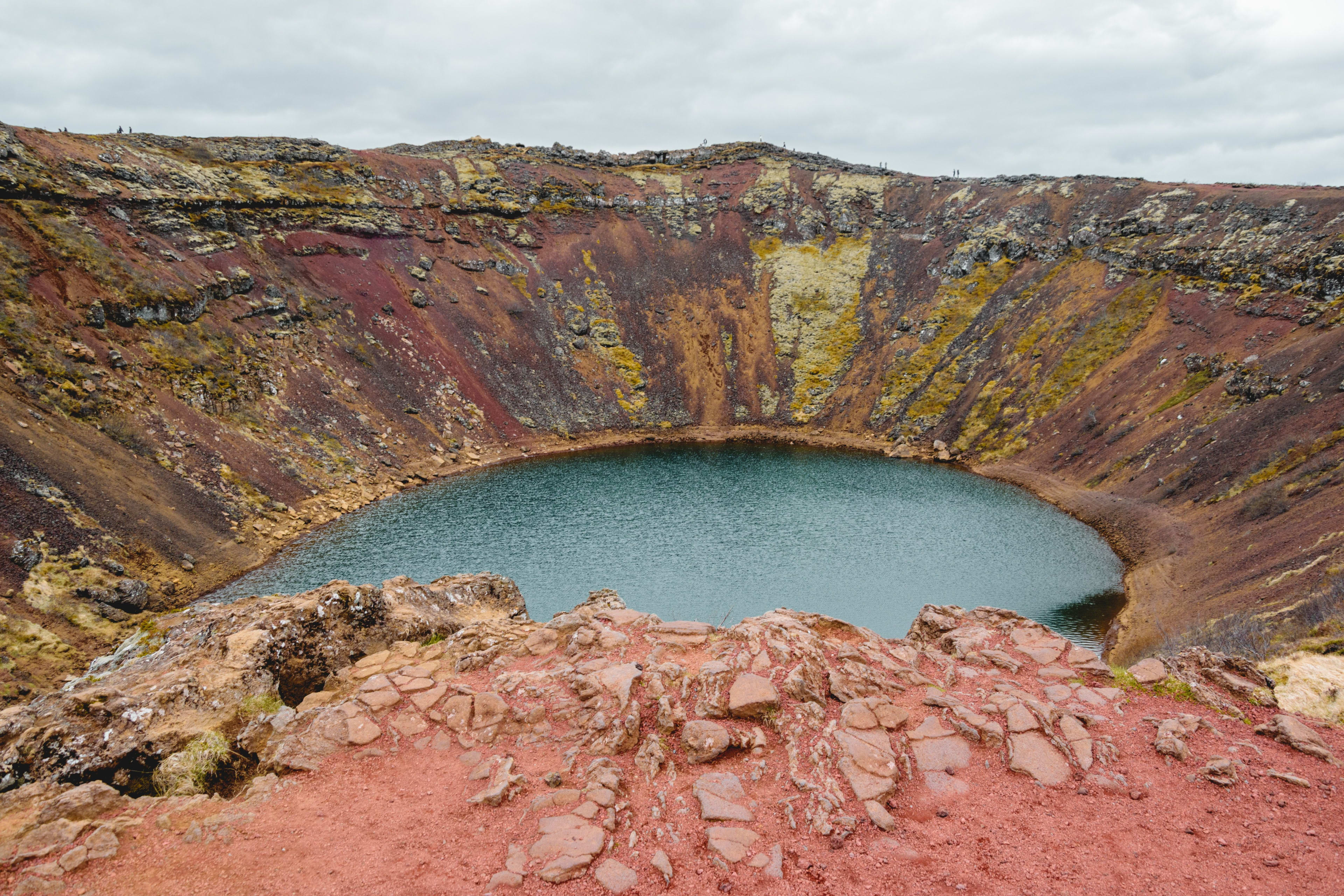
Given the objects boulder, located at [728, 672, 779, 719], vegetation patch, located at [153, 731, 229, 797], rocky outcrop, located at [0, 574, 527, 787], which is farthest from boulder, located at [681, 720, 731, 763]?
vegetation patch, located at [153, 731, 229, 797]

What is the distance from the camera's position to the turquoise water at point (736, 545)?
39844mm

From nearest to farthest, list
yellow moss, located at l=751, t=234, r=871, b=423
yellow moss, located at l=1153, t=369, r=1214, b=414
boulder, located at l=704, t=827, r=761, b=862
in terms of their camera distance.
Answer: boulder, located at l=704, t=827, r=761, b=862
yellow moss, located at l=1153, t=369, r=1214, b=414
yellow moss, located at l=751, t=234, r=871, b=423

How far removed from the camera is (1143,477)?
52062 mm

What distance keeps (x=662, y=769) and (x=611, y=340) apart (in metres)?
→ 76.6

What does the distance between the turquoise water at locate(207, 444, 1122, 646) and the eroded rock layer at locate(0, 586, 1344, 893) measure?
63.2 feet

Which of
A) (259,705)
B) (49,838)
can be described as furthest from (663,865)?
(259,705)

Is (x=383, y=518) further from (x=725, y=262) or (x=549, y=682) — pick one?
(x=725, y=262)

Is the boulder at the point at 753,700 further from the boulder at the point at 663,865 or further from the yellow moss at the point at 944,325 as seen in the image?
the yellow moss at the point at 944,325

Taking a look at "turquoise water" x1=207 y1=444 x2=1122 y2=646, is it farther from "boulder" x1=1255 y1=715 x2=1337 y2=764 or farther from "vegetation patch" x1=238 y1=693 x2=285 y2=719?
"boulder" x1=1255 y1=715 x2=1337 y2=764

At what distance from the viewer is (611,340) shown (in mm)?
87500

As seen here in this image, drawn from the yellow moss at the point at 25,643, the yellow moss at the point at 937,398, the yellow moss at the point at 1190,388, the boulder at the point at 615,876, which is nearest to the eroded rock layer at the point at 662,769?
the boulder at the point at 615,876

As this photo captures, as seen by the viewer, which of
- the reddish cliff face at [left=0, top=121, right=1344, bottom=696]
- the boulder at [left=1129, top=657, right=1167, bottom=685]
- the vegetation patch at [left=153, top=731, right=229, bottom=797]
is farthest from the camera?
the reddish cliff face at [left=0, top=121, right=1344, bottom=696]

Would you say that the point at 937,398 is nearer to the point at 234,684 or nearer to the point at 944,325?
the point at 944,325

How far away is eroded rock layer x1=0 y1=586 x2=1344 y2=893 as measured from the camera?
11594 mm
